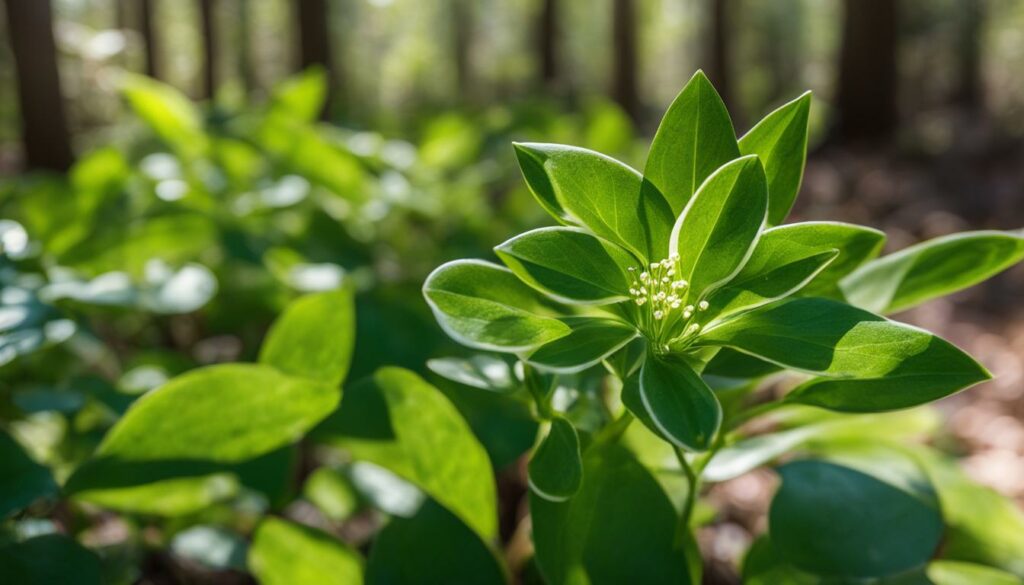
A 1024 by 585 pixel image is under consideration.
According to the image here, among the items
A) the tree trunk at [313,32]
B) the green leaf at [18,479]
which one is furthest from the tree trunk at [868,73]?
the green leaf at [18,479]

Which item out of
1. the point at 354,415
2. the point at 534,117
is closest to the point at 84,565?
the point at 354,415

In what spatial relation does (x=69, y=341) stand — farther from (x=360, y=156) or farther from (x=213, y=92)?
(x=213, y=92)

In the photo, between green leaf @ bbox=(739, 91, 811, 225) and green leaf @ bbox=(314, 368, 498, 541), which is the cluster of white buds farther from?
green leaf @ bbox=(314, 368, 498, 541)

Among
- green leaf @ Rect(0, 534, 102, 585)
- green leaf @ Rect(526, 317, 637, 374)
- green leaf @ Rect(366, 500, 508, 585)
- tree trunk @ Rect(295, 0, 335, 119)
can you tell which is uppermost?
green leaf @ Rect(526, 317, 637, 374)

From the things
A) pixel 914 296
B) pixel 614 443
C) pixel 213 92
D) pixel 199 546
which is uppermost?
pixel 914 296

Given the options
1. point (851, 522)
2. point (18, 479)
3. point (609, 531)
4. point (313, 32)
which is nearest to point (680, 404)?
point (609, 531)

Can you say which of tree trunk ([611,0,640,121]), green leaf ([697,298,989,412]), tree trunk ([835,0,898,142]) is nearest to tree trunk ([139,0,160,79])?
tree trunk ([611,0,640,121])

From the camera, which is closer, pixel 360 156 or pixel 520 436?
pixel 520 436

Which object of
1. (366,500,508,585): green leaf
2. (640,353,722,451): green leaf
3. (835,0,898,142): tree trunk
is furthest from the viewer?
(835,0,898,142): tree trunk
